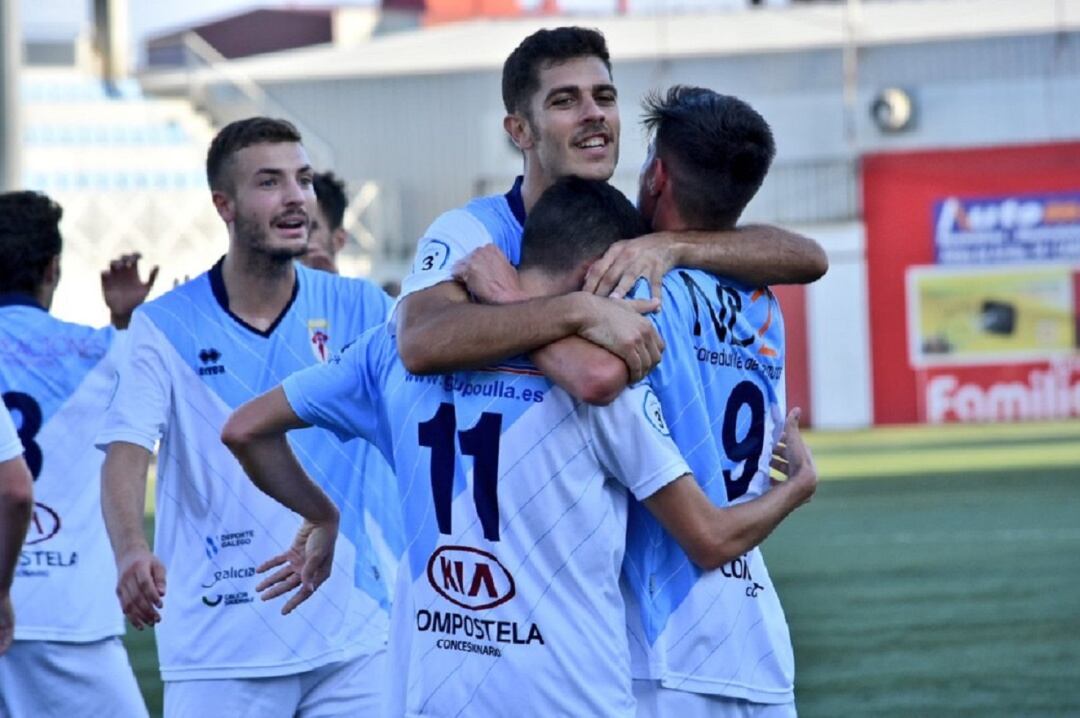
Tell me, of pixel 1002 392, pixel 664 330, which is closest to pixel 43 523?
pixel 664 330

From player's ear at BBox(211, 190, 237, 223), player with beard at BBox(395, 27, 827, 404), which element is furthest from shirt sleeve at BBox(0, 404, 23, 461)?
player with beard at BBox(395, 27, 827, 404)

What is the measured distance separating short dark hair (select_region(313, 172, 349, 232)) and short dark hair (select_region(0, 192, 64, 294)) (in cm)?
158

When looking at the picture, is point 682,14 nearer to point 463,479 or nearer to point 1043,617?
point 1043,617

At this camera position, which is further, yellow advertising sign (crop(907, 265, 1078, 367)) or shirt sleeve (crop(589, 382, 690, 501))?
yellow advertising sign (crop(907, 265, 1078, 367))

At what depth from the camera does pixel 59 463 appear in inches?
225

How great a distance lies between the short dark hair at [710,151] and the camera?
3717 mm

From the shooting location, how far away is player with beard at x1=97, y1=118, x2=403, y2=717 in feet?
16.6

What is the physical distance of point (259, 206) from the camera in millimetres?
5340

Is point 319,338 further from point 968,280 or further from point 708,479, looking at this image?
point 968,280

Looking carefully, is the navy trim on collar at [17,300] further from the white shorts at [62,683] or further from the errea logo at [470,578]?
the errea logo at [470,578]

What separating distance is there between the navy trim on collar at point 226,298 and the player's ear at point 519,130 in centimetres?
124

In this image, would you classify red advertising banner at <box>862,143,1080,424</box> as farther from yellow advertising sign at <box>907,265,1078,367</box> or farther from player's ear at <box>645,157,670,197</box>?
player's ear at <box>645,157,670,197</box>

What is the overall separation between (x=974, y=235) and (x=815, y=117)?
11.2ft

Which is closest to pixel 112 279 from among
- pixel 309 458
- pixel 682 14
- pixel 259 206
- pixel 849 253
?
pixel 259 206
